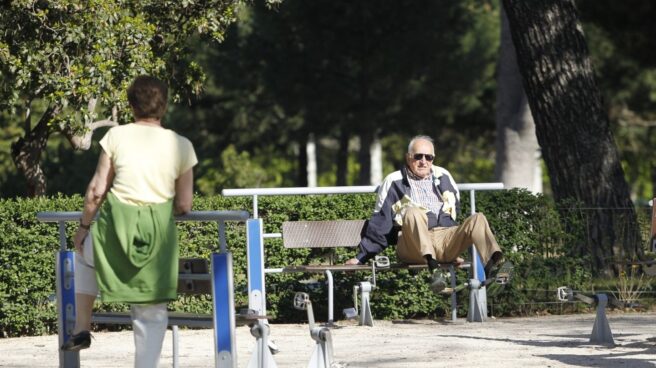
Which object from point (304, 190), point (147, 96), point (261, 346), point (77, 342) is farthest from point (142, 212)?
point (304, 190)

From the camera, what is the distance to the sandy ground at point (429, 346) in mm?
8609

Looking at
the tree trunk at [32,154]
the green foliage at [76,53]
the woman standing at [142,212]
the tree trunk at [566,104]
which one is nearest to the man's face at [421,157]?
the green foliage at [76,53]

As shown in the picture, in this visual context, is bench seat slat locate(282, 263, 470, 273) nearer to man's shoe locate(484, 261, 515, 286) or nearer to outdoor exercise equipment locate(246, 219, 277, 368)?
man's shoe locate(484, 261, 515, 286)

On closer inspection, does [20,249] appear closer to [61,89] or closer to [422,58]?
[61,89]

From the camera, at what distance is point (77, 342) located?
6555 millimetres

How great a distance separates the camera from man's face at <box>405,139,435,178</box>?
36.1ft

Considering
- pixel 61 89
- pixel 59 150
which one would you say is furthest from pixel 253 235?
pixel 59 150

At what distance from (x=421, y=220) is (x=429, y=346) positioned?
4.49 ft

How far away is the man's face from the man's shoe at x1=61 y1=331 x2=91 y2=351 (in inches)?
A: 192

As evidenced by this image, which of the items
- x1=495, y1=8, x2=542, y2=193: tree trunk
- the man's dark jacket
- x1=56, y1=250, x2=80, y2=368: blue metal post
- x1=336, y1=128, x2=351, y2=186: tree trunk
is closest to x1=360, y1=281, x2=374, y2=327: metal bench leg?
the man's dark jacket

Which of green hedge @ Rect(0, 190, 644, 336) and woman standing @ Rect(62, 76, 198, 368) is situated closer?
woman standing @ Rect(62, 76, 198, 368)

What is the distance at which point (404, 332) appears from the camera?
10.7 metres

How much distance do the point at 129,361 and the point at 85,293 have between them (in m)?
2.50

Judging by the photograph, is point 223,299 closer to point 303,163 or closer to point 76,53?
point 76,53
